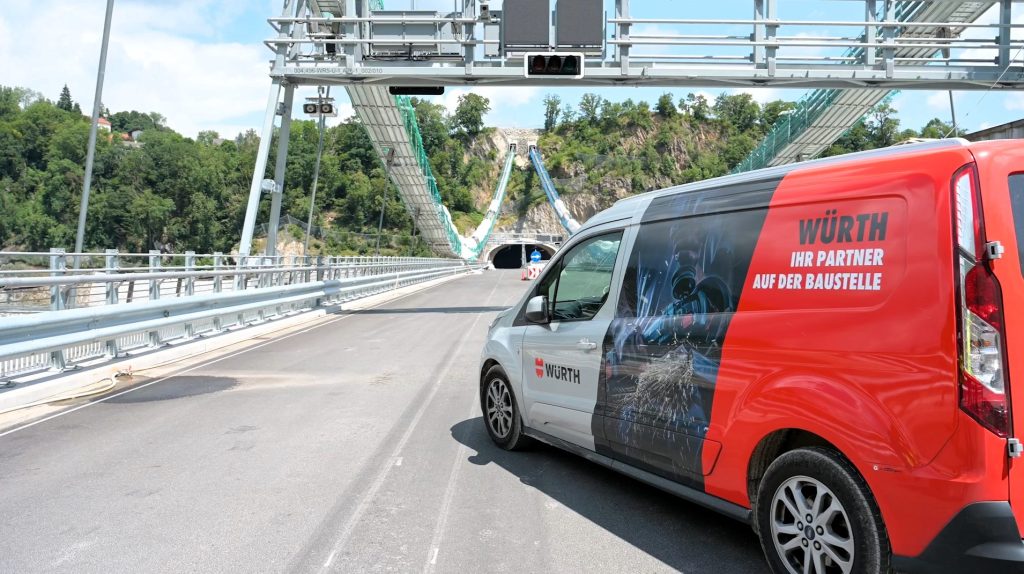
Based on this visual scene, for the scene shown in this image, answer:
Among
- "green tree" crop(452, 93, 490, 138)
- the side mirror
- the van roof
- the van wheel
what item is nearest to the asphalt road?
the van wheel

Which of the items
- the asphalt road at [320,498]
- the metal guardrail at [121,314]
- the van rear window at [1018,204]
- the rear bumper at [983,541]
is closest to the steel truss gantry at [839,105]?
the metal guardrail at [121,314]

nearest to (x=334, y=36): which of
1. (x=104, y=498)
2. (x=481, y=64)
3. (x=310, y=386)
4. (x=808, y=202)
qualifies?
(x=481, y=64)

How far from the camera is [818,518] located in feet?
11.1

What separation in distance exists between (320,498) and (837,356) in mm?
3375

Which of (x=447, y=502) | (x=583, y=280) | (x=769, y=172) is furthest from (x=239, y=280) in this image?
(x=769, y=172)

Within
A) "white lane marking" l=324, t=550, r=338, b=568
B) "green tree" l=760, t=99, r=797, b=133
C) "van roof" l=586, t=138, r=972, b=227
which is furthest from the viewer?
"green tree" l=760, t=99, r=797, b=133

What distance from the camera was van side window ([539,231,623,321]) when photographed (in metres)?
5.20

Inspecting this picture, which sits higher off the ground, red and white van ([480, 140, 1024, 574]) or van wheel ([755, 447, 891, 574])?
red and white van ([480, 140, 1024, 574])

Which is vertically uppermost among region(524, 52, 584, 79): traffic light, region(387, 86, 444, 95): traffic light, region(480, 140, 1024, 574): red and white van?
region(524, 52, 584, 79): traffic light

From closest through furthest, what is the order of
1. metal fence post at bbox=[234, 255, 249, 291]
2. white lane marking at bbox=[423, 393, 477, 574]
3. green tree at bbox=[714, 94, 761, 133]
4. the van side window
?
white lane marking at bbox=[423, 393, 477, 574]
the van side window
metal fence post at bbox=[234, 255, 249, 291]
green tree at bbox=[714, 94, 761, 133]

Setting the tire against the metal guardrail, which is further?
the metal guardrail

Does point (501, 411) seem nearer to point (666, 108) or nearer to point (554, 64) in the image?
point (554, 64)

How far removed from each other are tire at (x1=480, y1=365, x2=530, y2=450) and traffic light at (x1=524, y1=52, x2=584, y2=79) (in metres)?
15.4

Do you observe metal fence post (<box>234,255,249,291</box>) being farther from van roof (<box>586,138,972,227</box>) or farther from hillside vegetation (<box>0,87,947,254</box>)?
hillside vegetation (<box>0,87,947,254</box>)
